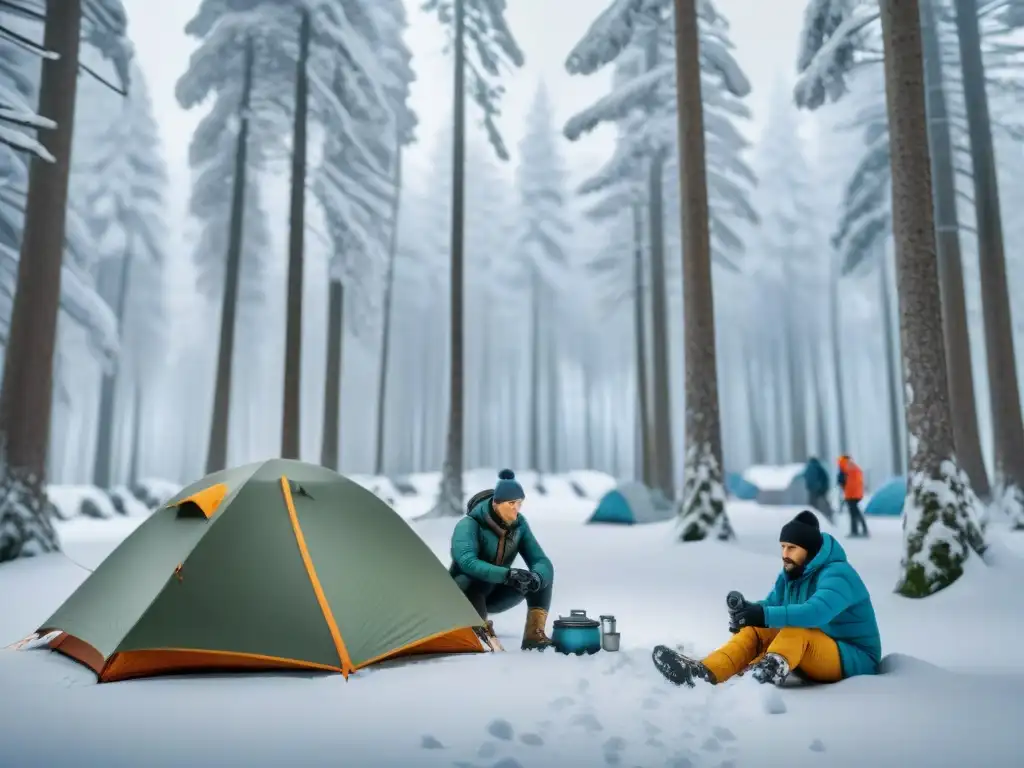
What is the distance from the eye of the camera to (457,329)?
1552 cm

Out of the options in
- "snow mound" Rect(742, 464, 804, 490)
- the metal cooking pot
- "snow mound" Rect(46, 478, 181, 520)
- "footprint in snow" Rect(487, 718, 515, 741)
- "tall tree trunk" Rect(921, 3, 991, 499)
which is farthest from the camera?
"snow mound" Rect(742, 464, 804, 490)

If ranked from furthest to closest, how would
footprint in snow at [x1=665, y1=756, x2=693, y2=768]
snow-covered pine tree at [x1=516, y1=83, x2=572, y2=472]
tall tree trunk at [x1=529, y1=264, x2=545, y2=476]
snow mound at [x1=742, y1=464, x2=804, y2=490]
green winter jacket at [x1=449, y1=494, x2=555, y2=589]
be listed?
snow-covered pine tree at [x1=516, y1=83, x2=572, y2=472], tall tree trunk at [x1=529, y1=264, x2=545, y2=476], snow mound at [x1=742, y1=464, x2=804, y2=490], green winter jacket at [x1=449, y1=494, x2=555, y2=589], footprint in snow at [x1=665, y1=756, x2=693, y2=768]

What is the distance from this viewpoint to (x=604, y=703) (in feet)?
12.9

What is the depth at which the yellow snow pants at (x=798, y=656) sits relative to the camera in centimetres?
412

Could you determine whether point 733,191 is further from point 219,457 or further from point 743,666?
point 743,666

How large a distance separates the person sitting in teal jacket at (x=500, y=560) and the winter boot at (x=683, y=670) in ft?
Answer: 4.16

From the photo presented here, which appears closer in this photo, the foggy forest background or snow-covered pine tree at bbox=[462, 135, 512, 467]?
the foggy forest background

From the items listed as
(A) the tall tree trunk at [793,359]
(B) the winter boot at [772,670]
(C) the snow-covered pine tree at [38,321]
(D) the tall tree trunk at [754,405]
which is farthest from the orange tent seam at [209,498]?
(D) the tall tree trunk at [754,405]

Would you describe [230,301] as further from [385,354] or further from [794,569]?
[794,569]

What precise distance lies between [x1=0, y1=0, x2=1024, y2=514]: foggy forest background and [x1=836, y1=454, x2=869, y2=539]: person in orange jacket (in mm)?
2370

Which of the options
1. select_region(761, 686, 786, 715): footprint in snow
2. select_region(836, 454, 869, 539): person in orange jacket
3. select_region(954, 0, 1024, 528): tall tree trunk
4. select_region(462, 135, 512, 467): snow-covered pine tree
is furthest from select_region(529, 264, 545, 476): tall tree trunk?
select_region(761, 686, 786, 715): footprint in snow

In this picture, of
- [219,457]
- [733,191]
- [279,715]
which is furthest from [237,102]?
[279,715]

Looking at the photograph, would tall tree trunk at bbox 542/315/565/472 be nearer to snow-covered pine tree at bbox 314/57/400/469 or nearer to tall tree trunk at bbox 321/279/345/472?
snow-covered pine tree at bbox 314/57/400/469

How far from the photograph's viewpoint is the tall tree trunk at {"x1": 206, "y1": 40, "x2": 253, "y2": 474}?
1486 centimetres
